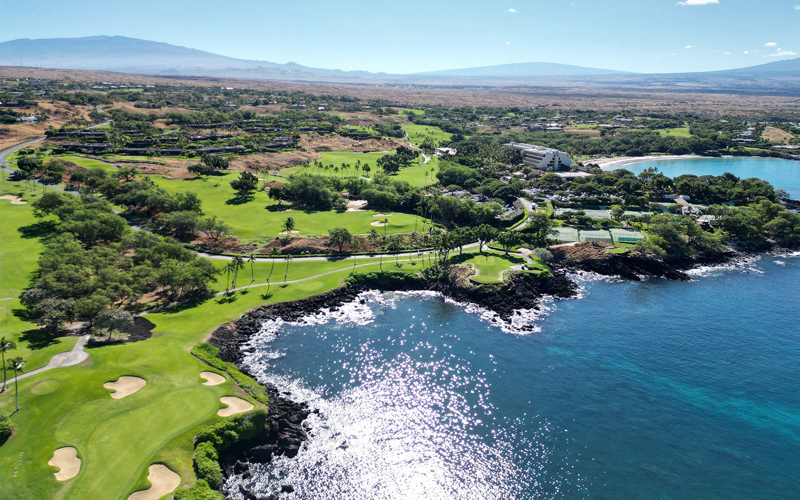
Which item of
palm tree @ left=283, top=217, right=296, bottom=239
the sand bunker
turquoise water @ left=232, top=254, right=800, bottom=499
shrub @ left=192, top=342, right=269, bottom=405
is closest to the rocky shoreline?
shrub @ left=192, top=342, right=269, bottom=405

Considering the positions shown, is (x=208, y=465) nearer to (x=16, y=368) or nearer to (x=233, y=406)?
(x=233, y=406)

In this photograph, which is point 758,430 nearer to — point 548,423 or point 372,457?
point 548,423

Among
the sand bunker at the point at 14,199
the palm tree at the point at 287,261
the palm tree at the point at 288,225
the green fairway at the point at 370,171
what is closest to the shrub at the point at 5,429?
the palm tree at the point at 287,261

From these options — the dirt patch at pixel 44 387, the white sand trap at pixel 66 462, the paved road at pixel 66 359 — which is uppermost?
the paved road at pixel 66 359

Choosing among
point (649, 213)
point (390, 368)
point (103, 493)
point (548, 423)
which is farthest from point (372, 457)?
point (649, 213)

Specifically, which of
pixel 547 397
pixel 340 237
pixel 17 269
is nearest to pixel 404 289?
pixel 340 237

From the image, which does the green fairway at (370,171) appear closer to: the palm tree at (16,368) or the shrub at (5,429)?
the palm tree at (16,368)

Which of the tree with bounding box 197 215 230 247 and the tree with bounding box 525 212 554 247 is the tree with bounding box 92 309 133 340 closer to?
the tree with bounding box 197 215 230 247
